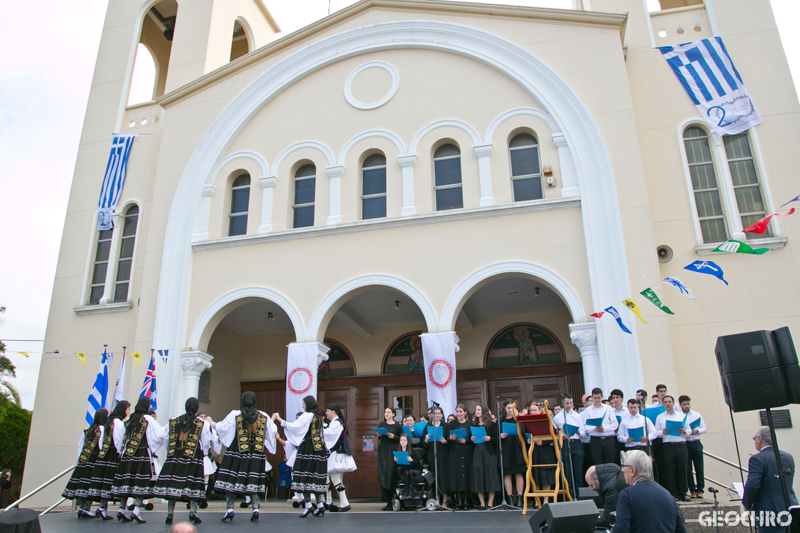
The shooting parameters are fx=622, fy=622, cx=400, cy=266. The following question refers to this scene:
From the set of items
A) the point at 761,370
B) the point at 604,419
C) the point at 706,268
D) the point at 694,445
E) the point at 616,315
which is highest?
the point at 706,268

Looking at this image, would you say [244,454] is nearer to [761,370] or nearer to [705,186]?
[761,370]

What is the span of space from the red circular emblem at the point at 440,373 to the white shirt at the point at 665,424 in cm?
395

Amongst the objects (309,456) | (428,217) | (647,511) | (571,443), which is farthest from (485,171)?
(647,511)

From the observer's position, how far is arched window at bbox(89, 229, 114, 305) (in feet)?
54.6

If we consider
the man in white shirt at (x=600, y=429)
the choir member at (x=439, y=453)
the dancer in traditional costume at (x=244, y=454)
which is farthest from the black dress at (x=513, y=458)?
the dancer in traditional costume at (x=244, y=454)

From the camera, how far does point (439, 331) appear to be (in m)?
12.7

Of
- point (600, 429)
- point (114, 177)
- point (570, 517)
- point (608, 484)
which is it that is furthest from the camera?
point (114, 177)

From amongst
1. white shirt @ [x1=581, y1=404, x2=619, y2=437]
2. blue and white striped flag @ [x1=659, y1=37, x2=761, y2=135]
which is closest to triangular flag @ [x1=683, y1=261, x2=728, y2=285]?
white shirt @ [x1=581, y1=404, x2=619, y2=437]

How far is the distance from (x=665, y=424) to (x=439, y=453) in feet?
12.1

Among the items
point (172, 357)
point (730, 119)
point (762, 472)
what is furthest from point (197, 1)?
point (762, 472)

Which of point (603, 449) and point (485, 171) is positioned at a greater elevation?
point (485, 171)

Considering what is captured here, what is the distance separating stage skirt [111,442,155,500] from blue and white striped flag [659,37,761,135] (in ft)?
43.0

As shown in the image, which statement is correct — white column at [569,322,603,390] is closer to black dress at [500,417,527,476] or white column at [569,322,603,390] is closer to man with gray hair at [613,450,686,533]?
black dress at [500,417,527,476]

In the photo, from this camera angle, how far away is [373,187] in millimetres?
14914
